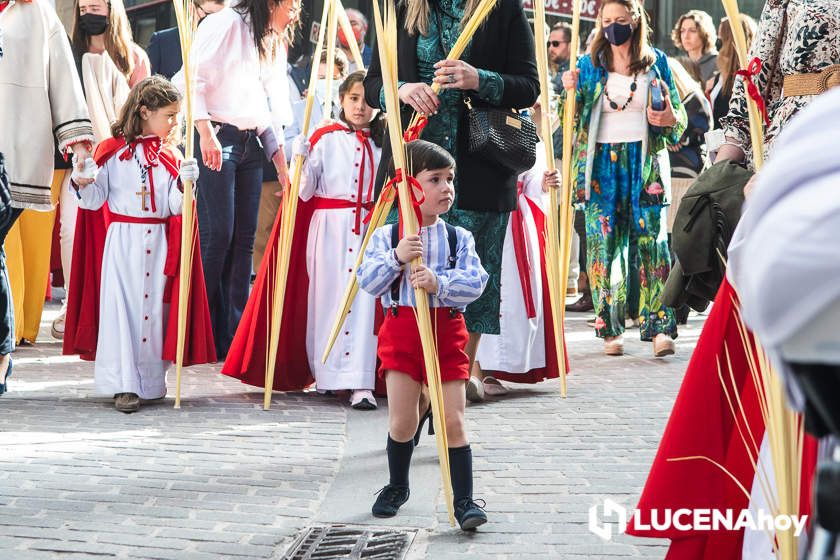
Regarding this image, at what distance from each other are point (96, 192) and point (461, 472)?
286 cm

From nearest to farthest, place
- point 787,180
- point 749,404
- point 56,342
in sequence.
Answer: point 787,180, point 749,404, point 56,342

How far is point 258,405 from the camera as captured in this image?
20.3 feet

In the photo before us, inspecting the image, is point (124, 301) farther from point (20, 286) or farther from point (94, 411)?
point (20, 286)

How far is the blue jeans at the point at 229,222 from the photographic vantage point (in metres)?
7.29

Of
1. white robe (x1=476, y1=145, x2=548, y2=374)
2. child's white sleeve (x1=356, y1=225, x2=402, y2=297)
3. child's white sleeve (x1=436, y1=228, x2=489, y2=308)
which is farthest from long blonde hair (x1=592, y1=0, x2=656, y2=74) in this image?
child's white sleeve (x1=356, y1=225, x2=402, y2=297)

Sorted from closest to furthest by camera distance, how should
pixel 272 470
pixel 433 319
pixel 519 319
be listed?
1. pixel 433 319
2. pixel 272 470
3. pixel 519 319

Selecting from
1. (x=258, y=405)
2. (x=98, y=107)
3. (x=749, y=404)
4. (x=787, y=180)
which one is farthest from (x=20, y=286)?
(x=787, y=180)

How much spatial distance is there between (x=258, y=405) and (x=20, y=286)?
7.48 feet

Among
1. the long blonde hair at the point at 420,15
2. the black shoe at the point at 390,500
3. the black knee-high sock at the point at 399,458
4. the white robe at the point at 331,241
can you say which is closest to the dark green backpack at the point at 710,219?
the black knee-high sock at the point at 399,458

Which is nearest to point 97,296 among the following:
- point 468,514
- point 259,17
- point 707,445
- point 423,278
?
point 259,17

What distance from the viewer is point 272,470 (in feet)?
15.6

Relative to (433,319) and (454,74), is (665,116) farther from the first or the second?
(433,319)

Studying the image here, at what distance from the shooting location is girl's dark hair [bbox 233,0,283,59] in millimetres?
7070

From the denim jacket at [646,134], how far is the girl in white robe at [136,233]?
9.69 ft
